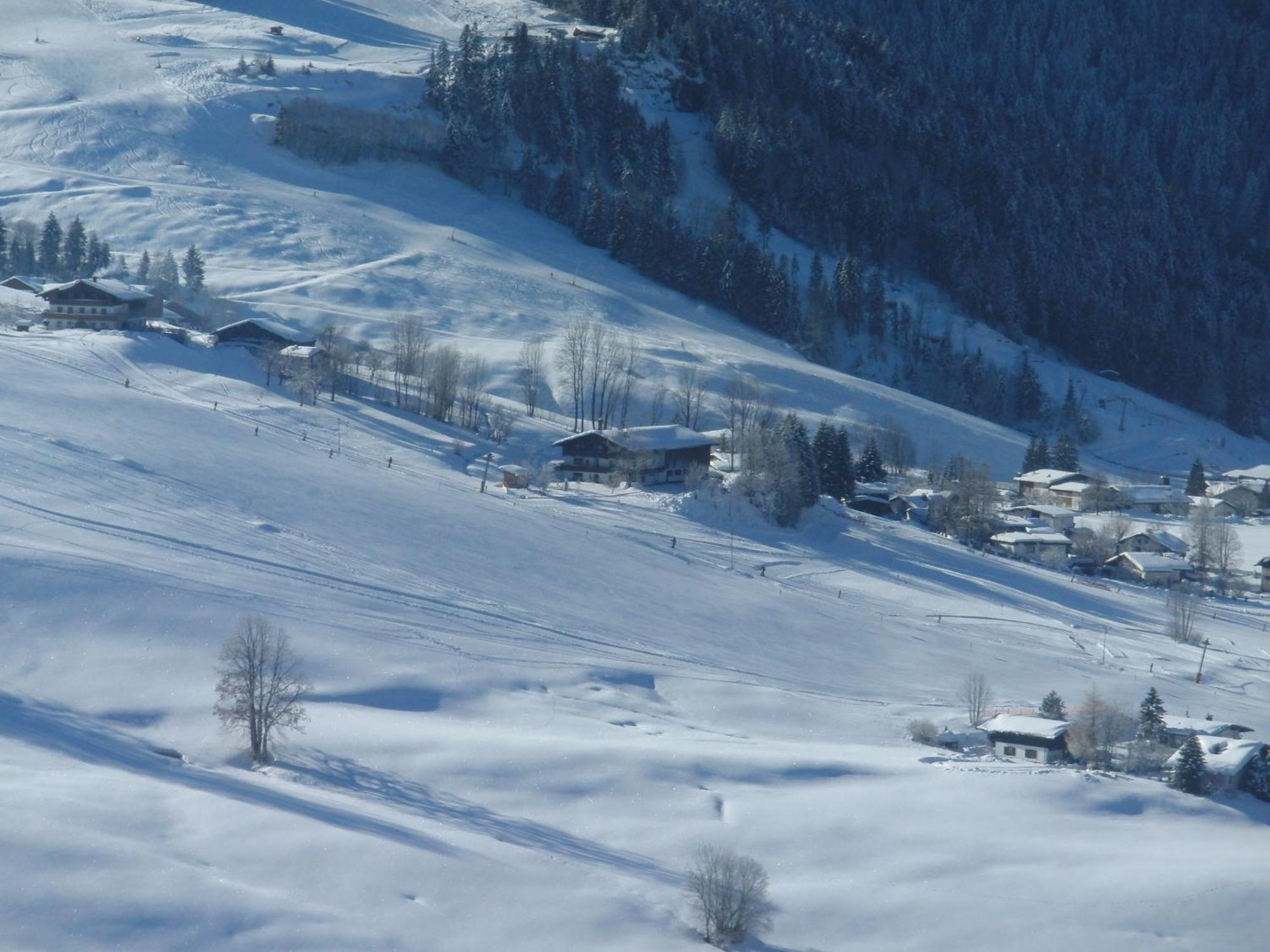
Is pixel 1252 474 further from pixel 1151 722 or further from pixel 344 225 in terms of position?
pixel 344 225

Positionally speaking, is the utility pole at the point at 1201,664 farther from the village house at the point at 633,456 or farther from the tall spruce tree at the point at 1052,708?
the village house at the point at 633,456

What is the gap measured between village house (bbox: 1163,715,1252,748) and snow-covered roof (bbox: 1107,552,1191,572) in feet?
67.3

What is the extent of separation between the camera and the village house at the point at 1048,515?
59438mm

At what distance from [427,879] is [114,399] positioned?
99.3ft

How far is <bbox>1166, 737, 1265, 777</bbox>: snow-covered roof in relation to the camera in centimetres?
2814

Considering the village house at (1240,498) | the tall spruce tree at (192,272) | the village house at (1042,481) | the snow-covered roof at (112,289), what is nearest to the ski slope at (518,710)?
the snow-covered roof at (112,289)

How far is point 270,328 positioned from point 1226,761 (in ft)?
136

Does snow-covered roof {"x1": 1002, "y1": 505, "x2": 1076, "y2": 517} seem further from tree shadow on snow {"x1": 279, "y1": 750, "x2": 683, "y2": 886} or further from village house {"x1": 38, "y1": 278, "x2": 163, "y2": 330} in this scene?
tree shadow on snow {"x1": 279, "y1": 750, "x2": 683, "y2": 886}

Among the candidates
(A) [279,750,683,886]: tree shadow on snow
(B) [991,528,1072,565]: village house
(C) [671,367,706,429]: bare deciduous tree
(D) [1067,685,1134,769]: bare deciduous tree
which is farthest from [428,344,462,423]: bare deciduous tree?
(A) [279,750,683,886]: tree shadow on snow

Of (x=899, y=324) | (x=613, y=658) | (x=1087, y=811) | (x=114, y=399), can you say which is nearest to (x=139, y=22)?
(x=899, y=324)

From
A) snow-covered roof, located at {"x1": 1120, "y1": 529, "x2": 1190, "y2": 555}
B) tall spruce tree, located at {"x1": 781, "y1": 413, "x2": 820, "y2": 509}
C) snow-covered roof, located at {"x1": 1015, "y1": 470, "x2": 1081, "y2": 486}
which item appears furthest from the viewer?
snow-covered roof, located at {"x1": 1015, "y1": 470, "x2": 1081, "y2": 486}

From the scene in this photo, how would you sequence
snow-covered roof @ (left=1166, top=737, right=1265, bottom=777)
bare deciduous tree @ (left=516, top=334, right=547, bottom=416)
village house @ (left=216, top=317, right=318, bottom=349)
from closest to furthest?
snow-covered roof @ (left=1166, top=737, right=1265, bottom=777)
village house @ (left=216, top=317, right=318, bottom=349)
bare deciduous tree @ (left=516, top=334, right=547, bottom=416)

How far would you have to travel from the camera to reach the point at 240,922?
17.5 metres

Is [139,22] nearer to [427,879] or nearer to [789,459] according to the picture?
[789,459]
